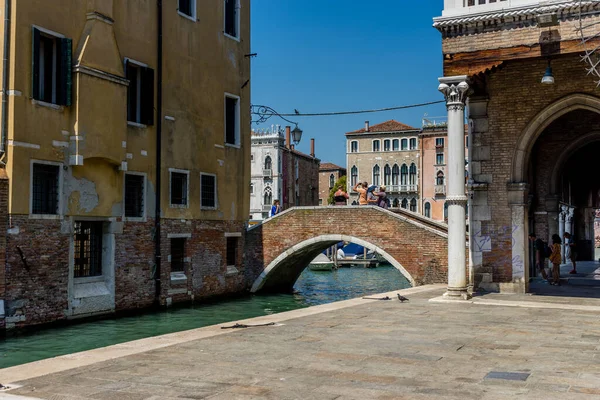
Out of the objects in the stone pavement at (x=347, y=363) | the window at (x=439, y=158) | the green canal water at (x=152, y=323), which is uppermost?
the window at (x=439, y=158)

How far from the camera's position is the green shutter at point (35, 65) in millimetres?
13711

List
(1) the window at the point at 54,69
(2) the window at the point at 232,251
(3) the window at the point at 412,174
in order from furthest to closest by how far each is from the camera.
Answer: (3) the window at the point at 412,174 < (2) the window at the point at 232,251 < (1) the window at the point at 54,69

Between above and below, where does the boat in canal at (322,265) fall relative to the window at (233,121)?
below

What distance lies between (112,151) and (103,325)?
3.94 metres

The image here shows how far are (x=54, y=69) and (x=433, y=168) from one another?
1814 inches

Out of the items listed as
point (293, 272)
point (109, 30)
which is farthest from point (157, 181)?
point (293, 272)

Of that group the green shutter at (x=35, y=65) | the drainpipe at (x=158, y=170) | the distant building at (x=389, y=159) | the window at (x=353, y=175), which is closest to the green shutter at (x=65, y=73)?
the green shutter at (x=35, y=65)

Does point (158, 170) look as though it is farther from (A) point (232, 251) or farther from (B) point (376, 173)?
(B) point (376, 173)

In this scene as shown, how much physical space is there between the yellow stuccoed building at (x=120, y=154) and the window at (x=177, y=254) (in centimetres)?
4

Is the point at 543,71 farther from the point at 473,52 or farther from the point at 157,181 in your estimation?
the point at 157,181

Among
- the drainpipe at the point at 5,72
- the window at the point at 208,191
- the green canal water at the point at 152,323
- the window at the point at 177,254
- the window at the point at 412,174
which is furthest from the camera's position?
the window at the point at 412,174

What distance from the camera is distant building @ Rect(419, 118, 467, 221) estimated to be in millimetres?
56500

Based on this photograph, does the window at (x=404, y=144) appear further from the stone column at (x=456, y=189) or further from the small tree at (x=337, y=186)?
the stone column at (x=456, y=189)

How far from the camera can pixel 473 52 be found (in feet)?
42.4
